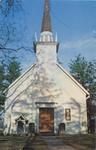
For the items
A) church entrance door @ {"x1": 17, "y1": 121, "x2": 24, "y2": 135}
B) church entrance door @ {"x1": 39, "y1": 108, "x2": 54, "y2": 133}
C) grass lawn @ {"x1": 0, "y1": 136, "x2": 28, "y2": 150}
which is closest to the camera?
grass lawn @ {"x1": 0, "y1": 136, "x2": 28, "y2": 150}

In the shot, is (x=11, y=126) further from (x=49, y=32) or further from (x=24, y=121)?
(x=49, y=32)

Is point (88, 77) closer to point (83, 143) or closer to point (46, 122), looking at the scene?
point (46, 122)

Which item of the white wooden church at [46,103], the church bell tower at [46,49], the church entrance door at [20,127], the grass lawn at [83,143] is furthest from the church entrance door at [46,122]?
the grass lawn at [83,143]

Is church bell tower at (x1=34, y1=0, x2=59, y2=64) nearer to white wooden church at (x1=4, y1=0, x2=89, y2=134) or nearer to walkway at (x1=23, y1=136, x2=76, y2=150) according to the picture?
white wooden church at (x1=4, y1=0, x2=89, y2=134)

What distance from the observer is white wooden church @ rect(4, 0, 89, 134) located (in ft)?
109

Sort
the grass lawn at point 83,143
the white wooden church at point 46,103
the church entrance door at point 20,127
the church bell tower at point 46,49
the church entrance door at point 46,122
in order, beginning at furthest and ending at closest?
the church bell tower at point 46,49
the church entrance door at point 46,122
the white wooden church at point 46,103
the church entrance door at point 20,127
the grass lawn at point 83,143

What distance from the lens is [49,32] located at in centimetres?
3953

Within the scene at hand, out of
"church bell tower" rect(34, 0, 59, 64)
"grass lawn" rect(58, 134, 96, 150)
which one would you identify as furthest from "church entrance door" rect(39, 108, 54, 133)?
"grass lawn" rect(58, 134, 96, 150)

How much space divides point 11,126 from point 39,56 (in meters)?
7.72

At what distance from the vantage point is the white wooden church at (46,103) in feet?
109

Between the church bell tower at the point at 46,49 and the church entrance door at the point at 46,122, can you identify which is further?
the church bell tower at the point at 46,49

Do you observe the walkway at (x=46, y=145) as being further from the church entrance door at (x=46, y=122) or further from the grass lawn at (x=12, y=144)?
the church entrance door at (x=46, y=122)

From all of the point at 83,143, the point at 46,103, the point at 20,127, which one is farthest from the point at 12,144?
the point at 46,103

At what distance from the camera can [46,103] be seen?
1321 inches
